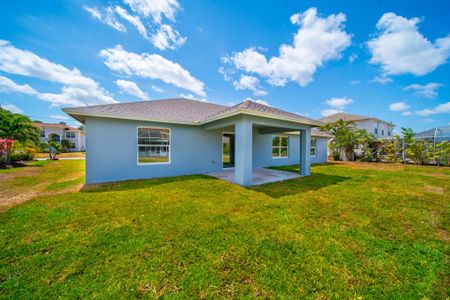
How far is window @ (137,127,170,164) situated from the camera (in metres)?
7.71

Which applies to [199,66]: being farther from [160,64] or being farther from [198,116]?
[198,116]

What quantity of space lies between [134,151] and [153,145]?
0.88m

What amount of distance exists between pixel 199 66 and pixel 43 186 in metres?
11.3

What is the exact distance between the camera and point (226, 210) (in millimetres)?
4191

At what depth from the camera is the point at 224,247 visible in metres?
2.71

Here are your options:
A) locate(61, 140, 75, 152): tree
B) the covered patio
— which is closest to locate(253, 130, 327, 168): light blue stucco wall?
the covered patio

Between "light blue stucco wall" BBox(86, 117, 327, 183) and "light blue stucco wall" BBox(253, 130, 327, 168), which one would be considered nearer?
"light blue stucco wall" BBox(86, 117, 327, 183)

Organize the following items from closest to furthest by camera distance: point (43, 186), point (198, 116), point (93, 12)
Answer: point (43, 186) → point (93, 12) → point (198, 116)

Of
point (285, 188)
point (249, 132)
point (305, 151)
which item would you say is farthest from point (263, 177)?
point (249, 132)

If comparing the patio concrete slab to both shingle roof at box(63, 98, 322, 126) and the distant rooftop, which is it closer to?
shingle roof at box(63, 98, 322, 126)

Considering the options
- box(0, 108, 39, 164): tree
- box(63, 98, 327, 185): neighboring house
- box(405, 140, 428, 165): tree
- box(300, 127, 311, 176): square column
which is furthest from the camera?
box(0, 108, 39, 164): tree

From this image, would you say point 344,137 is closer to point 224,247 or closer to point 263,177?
point 263,177

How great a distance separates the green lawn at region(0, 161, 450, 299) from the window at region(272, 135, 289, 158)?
7608 millimetres

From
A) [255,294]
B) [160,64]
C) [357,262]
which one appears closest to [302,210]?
[357,262]
